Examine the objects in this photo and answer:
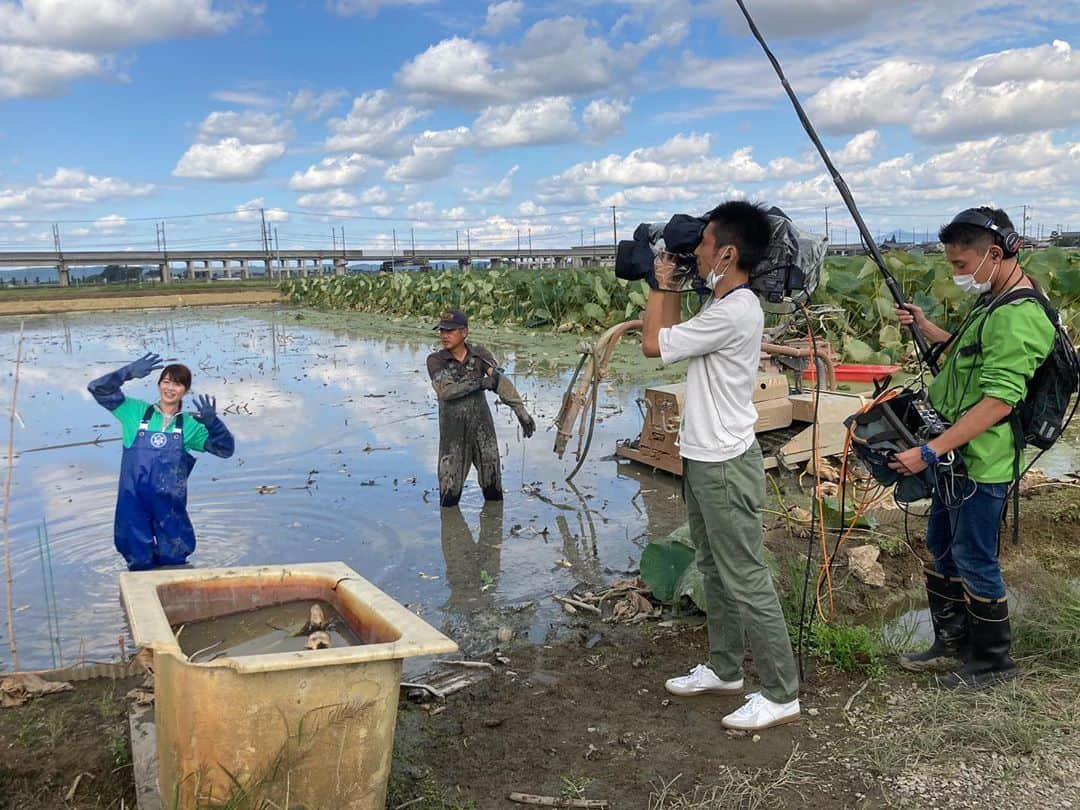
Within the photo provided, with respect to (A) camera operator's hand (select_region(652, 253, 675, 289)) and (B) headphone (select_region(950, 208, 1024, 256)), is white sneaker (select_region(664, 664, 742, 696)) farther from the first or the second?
(B) headphone (select_region(950, 208, 1024, 256))

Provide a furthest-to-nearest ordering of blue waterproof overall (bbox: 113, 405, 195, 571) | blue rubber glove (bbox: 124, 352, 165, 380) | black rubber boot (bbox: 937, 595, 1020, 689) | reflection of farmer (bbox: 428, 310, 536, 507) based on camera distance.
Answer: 1. reflection of farmer (bbox: 428, 310, 536, 507)
2. blue rubber glove (bbox: 124, 352, 165, 380)
3. blue waterproof overall (bbox: 113, 405, 195, 571)
4. black rubber boot (bbox: 937, 595, 1020, 689)

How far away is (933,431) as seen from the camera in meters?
3.69

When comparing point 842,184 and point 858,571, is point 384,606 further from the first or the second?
point 858,571

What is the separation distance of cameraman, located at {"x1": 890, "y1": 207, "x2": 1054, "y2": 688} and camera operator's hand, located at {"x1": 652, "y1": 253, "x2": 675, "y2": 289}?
1.13m

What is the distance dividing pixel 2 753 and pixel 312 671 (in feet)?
5.53

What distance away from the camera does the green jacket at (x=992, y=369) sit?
3320 millimetres

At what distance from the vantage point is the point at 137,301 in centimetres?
3809

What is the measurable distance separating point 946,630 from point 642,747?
160cm

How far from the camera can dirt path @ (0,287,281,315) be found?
3459 centimetres

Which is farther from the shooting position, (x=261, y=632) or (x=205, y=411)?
(x=205, y=411)

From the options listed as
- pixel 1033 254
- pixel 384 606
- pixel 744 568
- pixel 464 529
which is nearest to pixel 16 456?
pixel 464 529

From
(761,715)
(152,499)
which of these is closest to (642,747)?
(761,715)

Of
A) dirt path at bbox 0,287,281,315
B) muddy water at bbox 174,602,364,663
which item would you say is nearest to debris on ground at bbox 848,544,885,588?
muddy water at bbox 174,602,364,663

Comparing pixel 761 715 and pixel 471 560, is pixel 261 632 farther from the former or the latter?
pixel 471 560
